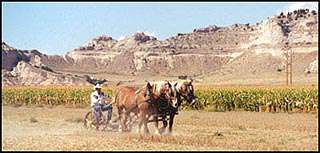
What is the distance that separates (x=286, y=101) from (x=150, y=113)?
19.6 m

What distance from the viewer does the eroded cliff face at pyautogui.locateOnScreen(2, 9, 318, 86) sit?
152 m

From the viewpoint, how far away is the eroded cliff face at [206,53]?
152 m

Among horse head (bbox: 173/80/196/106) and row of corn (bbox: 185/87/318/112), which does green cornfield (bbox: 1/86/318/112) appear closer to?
row of corn (bbox: 185/87/318/112)

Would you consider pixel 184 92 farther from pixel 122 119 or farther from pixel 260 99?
pixel 260 99

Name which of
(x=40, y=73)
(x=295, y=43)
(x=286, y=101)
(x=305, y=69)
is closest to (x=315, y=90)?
(x=286, y=101)

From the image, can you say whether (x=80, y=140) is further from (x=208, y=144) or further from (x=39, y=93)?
(x=39, y=93)

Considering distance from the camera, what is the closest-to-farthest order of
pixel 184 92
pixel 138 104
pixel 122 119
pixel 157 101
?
pixel 184 92 → pixel 157 101 → pixel 138 104 → pixel 122 119

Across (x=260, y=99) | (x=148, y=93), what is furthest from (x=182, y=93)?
(x=260, y=99)

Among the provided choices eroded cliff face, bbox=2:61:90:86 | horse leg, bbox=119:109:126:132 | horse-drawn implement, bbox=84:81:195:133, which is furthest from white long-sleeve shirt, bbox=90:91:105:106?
eroded cliff face, bbox=2:61:90:86

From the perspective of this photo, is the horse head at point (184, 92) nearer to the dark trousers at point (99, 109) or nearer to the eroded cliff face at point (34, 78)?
the dark trousers at point (99, 109)

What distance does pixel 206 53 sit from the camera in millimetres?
171000

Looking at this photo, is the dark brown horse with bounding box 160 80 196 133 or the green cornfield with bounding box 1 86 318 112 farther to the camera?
the green cornfield with bounding box 1 86 318 112

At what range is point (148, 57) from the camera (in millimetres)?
174250

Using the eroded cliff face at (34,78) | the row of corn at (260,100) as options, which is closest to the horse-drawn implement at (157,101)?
the row of corn at (260,100)
